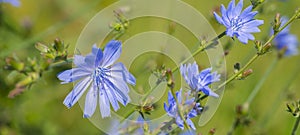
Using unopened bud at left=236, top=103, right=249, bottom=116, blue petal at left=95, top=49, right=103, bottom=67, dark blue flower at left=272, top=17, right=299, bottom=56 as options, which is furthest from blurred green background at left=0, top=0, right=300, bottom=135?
blue petal at left=95, top=49, right=103, bottom=67

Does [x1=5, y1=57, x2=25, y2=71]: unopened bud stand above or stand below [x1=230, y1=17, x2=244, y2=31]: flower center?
above

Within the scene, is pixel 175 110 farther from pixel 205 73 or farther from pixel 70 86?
pixel 70 86

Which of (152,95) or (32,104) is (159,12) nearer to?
(32,104)

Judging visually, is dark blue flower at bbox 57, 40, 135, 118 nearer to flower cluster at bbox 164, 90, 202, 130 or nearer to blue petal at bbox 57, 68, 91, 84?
blue petal at bbox 57, 68, 91, 84

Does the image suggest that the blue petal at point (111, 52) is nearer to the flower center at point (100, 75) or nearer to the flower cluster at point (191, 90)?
the flower center at point (100, 75)

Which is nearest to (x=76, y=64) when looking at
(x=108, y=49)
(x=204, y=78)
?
(x=108, y=49)

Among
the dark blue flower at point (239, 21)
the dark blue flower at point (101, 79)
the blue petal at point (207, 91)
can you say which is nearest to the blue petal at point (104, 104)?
the dark blue flower at point (101, 79)
